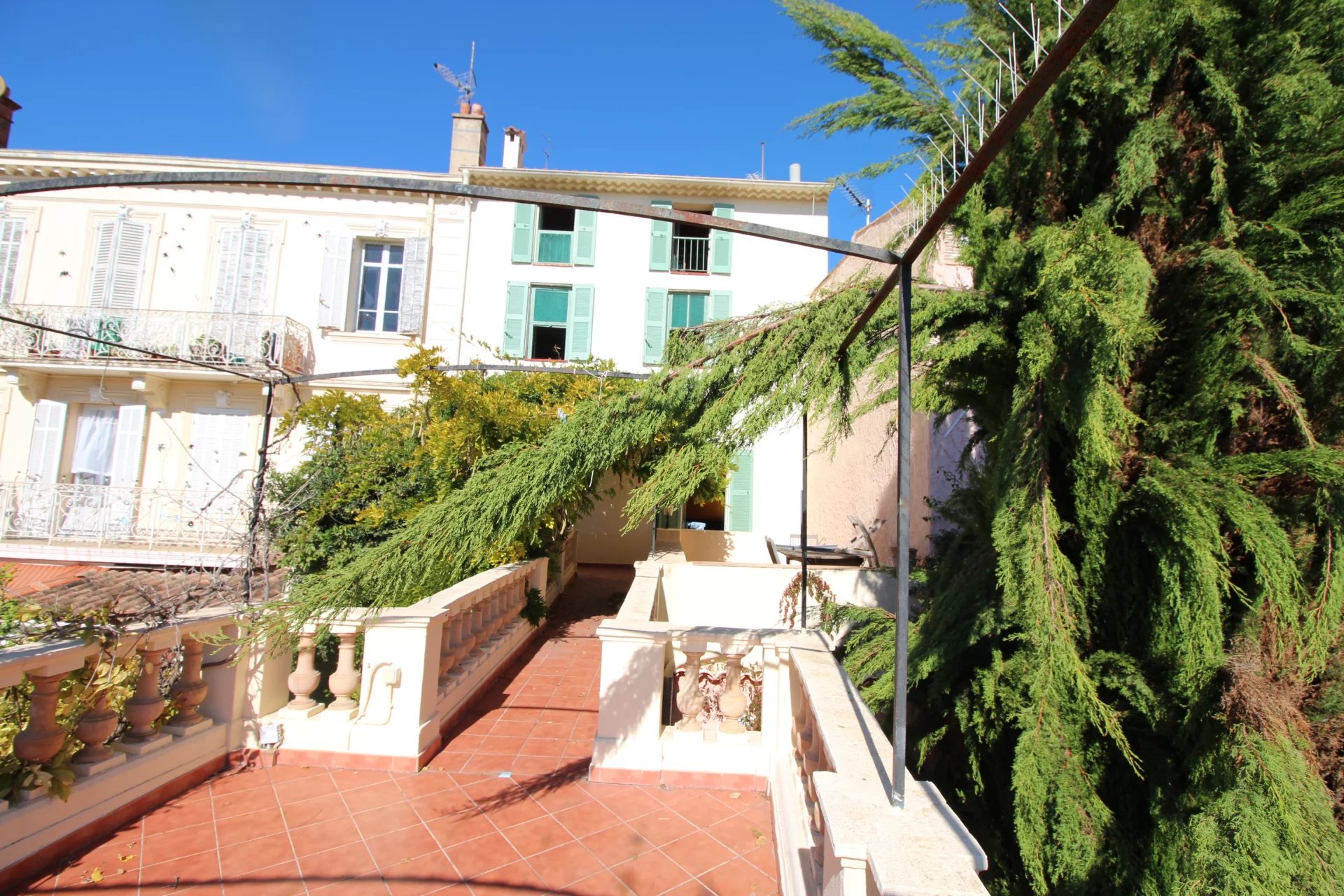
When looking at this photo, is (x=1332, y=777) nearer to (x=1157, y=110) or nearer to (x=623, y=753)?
(x=1157, y=110)

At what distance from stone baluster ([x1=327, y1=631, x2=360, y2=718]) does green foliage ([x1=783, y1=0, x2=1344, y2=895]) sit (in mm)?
3252

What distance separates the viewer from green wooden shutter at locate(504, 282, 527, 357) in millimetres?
13305

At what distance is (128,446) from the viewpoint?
11.9m

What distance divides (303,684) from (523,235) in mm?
11503

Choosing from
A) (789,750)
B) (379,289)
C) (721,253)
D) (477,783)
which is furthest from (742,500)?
(477,783)

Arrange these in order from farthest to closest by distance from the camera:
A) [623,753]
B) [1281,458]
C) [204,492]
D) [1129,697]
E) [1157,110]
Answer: [204,492], [623,753], [1157,110], [1129,697], [1281,458]

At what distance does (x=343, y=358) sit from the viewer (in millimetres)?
12336

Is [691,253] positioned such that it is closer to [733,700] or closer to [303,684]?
[733,700]

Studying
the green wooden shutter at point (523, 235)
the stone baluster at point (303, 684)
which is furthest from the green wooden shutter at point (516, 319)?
the stone baluster at point (303, 684)

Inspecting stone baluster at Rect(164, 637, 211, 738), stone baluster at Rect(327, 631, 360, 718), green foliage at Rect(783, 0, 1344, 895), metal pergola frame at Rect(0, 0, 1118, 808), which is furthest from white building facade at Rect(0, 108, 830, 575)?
metal pergola frame at Rect(0, 0, 1118, 808)

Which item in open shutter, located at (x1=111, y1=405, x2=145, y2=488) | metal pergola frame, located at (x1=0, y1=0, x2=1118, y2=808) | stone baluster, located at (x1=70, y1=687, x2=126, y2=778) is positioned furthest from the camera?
open shutter, located at (x1=111, y1=405, x2=145, y2=488)

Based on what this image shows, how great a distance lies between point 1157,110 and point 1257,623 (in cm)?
240

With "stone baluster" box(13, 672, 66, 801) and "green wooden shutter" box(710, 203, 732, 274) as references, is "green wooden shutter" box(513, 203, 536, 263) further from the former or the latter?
"stone baluster" box(13, 672, 66, 801)

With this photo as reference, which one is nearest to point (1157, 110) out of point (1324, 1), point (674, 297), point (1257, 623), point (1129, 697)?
point (1324, 1)
